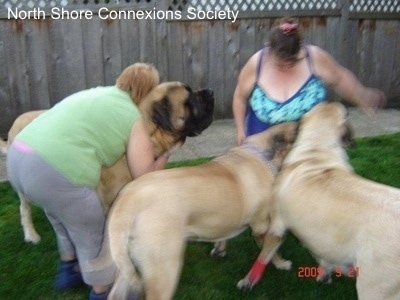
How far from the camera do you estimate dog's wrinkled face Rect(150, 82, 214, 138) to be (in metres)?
2.84

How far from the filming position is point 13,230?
13.1ft

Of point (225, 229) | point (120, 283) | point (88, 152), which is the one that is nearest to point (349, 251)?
point (225, 229)

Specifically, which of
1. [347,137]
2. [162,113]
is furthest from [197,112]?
[347,137]

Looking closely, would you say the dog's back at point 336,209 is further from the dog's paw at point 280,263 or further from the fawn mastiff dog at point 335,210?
the dog's paw at point 280,263

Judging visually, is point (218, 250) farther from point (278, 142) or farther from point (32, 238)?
point (32, 238)

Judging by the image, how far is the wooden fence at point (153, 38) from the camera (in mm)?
6023

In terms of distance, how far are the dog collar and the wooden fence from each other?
372cm

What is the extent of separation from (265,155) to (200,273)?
3.28 feet

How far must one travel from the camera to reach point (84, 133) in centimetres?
262

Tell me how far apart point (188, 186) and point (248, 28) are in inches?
191

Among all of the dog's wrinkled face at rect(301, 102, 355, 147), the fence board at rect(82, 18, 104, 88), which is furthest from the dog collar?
the fence board at rect(82, 18, 104, 88)

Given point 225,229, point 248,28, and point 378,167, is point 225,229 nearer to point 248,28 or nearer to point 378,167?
point 378,167

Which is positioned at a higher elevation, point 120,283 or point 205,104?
point 205,104

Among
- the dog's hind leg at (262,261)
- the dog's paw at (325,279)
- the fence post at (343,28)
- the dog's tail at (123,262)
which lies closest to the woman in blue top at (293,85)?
the dog's hind leg at (262,261)
